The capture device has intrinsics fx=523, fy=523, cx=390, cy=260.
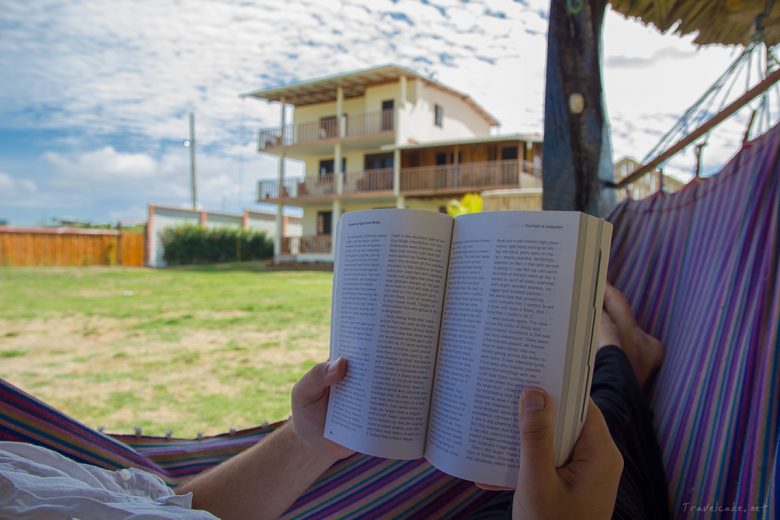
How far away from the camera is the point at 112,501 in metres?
0.55

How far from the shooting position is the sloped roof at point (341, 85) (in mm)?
13453

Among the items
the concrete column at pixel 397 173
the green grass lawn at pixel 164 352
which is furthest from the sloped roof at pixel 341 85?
the green grass lawn at pixel 164 352

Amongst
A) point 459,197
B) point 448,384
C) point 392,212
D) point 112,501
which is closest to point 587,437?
point 448,384

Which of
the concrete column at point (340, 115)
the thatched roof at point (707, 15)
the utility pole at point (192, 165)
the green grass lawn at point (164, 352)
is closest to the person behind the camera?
the thatched roof at point (707, 15)

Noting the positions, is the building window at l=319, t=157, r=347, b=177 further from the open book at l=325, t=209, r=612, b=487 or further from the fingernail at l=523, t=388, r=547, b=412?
the fingernail at l=523, t=388, r=547, b=412

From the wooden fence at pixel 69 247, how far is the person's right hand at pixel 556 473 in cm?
1647

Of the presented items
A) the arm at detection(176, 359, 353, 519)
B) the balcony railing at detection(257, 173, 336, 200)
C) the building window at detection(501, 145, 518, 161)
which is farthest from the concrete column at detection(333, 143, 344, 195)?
the arm at detection(176, 359, 353, 519)

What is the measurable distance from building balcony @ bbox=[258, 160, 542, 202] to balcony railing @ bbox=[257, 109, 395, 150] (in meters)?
1.09

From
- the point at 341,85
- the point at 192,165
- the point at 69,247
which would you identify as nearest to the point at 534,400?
the point at 341,85

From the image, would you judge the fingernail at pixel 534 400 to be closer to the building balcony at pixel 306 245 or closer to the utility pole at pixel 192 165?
the building balcony at pixel 306 245

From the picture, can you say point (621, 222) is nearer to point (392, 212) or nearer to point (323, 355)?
point (392, 212)

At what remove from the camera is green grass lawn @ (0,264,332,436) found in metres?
2.96

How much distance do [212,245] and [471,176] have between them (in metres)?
8.60

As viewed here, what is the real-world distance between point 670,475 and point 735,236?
0.50m
